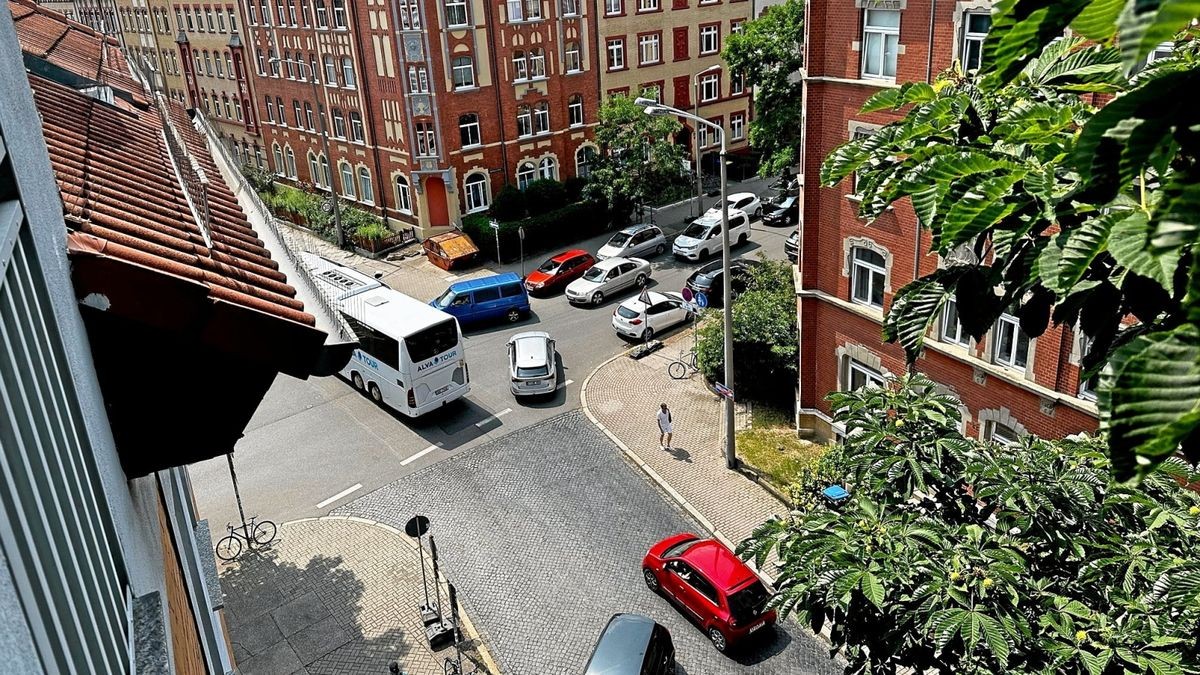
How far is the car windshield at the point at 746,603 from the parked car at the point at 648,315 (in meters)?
13.4

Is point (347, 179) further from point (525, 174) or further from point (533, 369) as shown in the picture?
point (533, 369)

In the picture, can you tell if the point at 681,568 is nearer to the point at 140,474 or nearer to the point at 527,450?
the point at 527,450

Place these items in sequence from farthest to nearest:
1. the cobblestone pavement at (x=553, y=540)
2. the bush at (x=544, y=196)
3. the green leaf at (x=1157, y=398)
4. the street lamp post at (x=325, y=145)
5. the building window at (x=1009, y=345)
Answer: the street lamp post at (x=325, y=145)
the bush at (x=544, y=196)
the building window at (x=1009, y=345)
the cobblestone pavement at (x=553, y=540)
the green leaf at (x=1157, y=398)

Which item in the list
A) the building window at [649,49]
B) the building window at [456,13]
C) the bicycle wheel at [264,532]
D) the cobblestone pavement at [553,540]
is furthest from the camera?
the building window at [649,49]

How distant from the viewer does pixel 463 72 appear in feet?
122

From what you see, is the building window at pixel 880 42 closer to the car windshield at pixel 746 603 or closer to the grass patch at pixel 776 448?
the grass patch at pixel 776 448

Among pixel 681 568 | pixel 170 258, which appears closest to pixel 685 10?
pixel 681 568

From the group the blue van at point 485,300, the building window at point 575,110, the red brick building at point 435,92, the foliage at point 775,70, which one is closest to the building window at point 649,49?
the red brick building at point 435,92

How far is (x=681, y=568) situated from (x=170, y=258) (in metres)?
13.1

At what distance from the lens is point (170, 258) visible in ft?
16.3

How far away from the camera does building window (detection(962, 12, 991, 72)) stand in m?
15.1

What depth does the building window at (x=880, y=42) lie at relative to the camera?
1672cm

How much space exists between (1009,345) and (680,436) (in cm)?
887

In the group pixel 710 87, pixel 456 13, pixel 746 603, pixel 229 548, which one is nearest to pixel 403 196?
pixel 456 13
